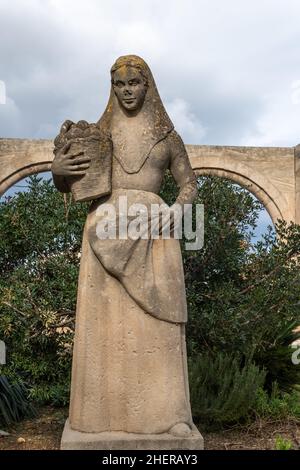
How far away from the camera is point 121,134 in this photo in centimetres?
315

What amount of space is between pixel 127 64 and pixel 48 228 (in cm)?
285

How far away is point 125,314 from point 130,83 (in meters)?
1.34

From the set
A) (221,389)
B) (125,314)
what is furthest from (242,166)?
(125,314)

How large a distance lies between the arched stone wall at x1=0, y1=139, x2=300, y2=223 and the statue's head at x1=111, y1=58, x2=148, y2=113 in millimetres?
11160

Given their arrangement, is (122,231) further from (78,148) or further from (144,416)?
(144,416)

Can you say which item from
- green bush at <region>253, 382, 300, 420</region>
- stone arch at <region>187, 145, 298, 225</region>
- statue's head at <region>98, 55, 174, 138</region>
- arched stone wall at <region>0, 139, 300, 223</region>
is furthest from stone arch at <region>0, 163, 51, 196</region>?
statue's head at <region>98, 55, 174, 138</region>

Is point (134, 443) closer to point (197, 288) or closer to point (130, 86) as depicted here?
point (130, 86)

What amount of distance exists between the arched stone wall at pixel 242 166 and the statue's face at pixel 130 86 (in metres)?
11.2

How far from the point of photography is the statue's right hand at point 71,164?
3018 millimetres

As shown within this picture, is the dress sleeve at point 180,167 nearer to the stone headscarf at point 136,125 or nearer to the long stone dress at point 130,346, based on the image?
the stone headscarf at point 136,125

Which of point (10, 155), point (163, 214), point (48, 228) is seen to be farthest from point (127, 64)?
point (10, 155)

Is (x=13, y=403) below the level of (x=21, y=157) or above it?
below

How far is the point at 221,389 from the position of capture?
4953mm

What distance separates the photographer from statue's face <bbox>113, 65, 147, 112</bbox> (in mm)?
3105
